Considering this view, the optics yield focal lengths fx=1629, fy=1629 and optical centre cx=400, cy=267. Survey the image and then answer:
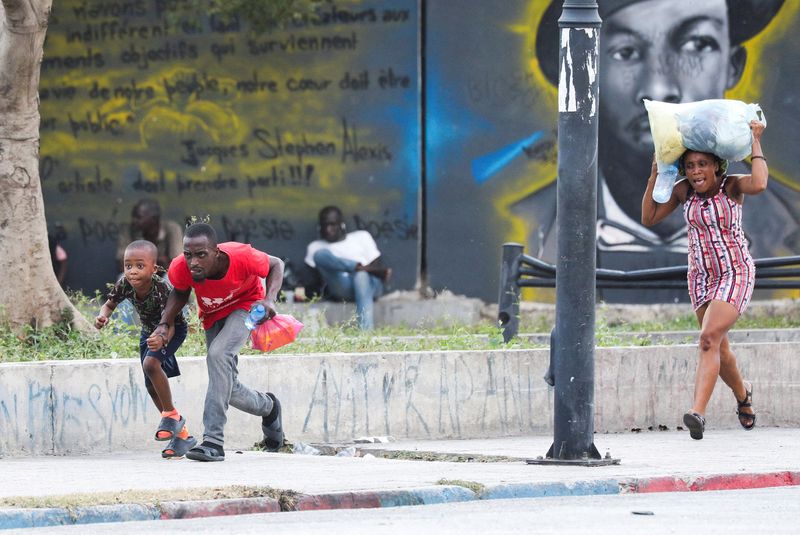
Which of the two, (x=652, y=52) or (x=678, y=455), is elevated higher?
(x=652, y=52)

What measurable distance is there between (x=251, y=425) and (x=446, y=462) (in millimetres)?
1638

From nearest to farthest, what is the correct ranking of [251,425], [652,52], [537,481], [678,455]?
[537,481] < [678,455] < [251,425] < [652,52]

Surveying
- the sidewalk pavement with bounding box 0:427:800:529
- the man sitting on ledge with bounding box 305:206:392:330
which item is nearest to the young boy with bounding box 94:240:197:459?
the sidewalk pavement with bounding box 0:427:800:529

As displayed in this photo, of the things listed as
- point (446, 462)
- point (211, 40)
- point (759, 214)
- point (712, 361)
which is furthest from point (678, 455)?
point (211, 40)

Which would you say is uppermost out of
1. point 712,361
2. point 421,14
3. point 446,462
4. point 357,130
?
point 421,14

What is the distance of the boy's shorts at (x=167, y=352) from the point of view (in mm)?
9500

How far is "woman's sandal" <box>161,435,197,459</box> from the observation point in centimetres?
953

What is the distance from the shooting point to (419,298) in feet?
54.5

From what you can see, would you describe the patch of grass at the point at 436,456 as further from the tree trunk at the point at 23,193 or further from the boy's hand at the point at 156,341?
the tree trunk at the point at 23,193

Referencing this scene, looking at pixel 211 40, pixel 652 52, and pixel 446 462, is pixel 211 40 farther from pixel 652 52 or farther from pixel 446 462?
pixel 446 462

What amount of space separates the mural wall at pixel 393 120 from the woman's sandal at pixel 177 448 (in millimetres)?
7185

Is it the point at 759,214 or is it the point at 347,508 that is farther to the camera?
the point at 759,214

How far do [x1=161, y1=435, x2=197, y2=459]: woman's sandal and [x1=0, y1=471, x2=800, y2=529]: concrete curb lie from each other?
2053mm

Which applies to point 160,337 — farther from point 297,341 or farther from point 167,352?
point 297,341
